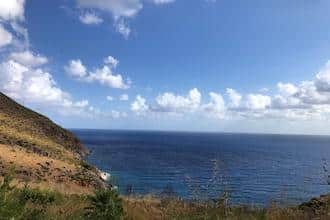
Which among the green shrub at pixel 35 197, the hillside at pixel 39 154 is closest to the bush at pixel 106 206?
the hillside at pixel 39 154

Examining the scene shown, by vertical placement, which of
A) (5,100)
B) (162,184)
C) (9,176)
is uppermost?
(5,100)

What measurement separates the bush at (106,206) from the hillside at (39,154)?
1550 mm

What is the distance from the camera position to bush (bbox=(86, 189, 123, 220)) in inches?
279

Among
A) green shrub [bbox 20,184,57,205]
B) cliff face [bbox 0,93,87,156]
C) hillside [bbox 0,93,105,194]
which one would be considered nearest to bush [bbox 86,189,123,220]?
hillside [bbox 0,93,105,194]

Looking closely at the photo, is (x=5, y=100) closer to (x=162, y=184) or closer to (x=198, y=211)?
(x=162, y=184)

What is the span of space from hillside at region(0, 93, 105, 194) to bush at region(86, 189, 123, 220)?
1.55m

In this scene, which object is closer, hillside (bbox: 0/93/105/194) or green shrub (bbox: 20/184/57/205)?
green shrub (bbox: 20/184/57/205)

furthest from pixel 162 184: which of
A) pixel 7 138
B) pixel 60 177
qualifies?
pixel 7 138

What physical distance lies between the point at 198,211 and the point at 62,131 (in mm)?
105542

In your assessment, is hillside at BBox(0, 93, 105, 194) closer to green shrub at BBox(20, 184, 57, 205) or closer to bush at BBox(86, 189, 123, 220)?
green shrub at BBox(20, 184, 57, 205)

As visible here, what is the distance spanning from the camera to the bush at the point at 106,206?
7.08 metres

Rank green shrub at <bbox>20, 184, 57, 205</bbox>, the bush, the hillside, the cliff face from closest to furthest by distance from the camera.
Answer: the bush < green shrub at <bbox>20, 184, 57, 205</bbox> < the hillside < the cliff face

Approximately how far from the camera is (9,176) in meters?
6.30

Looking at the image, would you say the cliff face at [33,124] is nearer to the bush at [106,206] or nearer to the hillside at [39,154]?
the hillside at [39,154]
